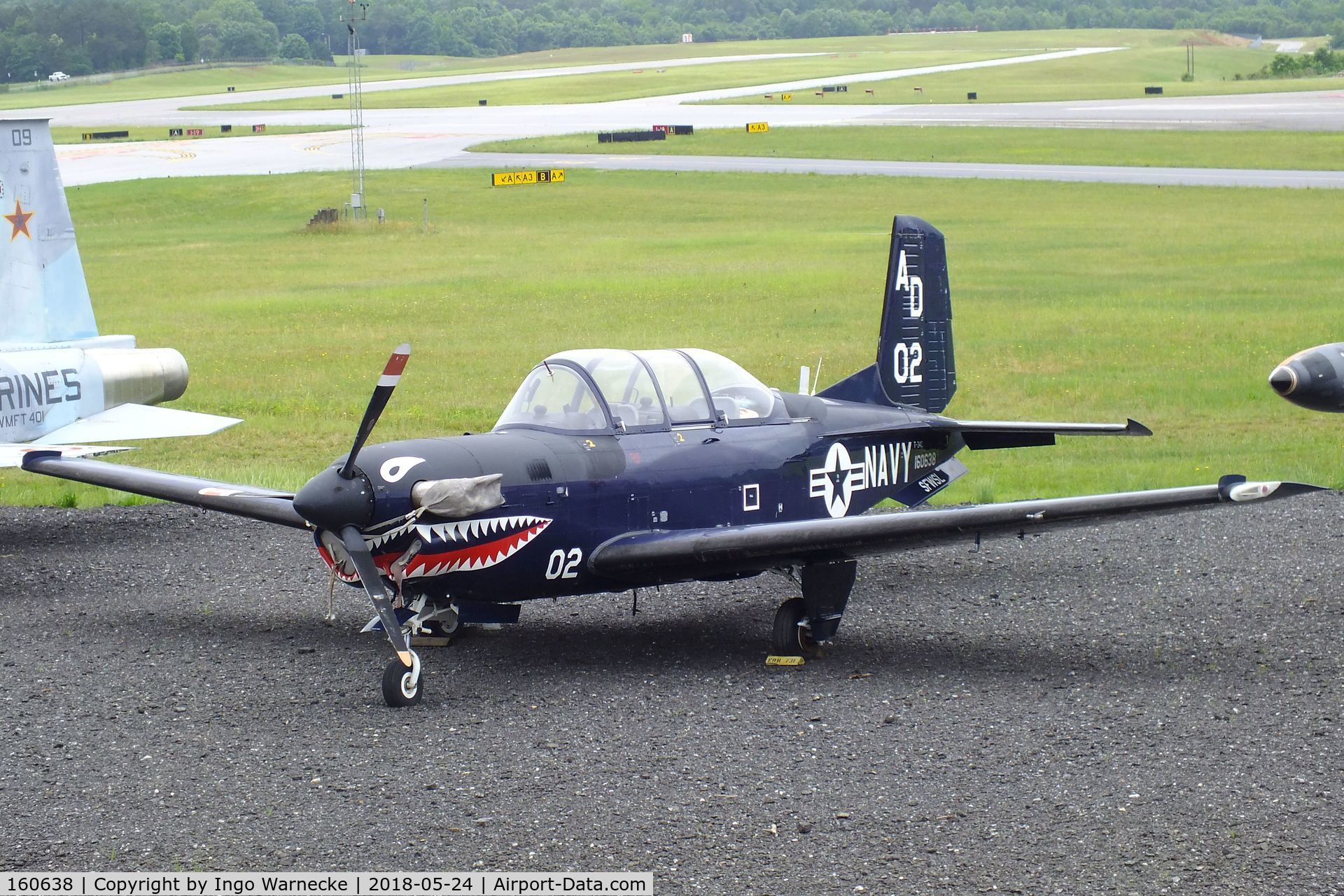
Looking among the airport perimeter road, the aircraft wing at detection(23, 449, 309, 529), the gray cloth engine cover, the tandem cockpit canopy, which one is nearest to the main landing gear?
the tandem cockpit canopy

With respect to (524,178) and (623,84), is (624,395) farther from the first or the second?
(623,84)

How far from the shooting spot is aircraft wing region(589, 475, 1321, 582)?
949 centimetres

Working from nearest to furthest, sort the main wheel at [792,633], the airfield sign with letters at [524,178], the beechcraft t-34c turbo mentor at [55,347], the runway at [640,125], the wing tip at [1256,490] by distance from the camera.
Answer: the wing tip at [1256,490] → the main wheel at [792,633] → the beechcraft t-34c turbo mentor at [55,347] → the airfield sign with letters at [524,178] → the runway at [640,125]

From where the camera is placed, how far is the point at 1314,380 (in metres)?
10.6

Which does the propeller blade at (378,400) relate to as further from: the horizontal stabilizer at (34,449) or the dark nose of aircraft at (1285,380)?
the dark nose of aircraft at (1285,380)

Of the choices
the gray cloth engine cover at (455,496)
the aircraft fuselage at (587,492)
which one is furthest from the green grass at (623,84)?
the gray cloth engine cover at (455,496)

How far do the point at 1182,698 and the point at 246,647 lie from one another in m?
6.52

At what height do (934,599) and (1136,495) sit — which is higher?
(1136,495)

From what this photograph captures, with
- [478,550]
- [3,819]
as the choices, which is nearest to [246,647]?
[478,550]

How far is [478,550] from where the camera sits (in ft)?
32.9

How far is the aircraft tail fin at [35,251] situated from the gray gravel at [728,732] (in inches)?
96.3

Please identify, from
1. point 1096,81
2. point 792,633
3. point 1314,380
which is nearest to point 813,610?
point 792,633

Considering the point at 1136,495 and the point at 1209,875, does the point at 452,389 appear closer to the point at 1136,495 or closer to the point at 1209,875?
the point at 1136,495

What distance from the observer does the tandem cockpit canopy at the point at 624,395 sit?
10.9 meters
